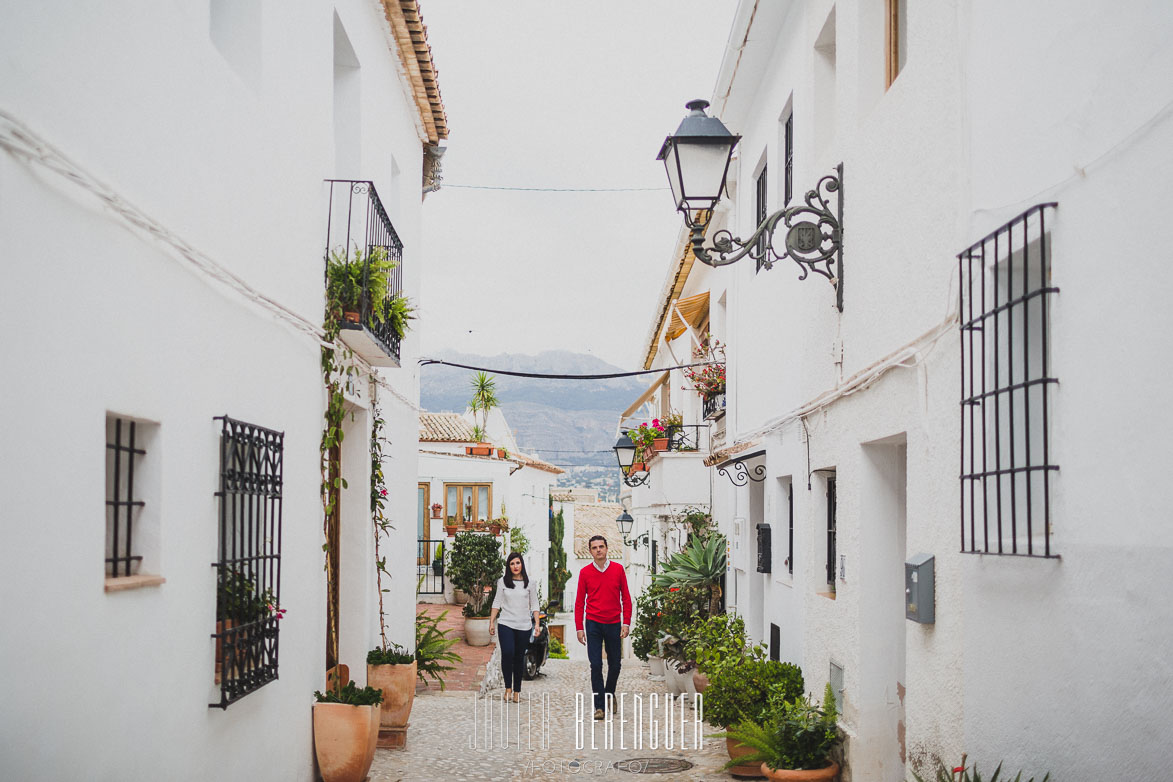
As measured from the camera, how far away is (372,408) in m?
9.94

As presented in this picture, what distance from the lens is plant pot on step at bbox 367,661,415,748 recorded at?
9.38 metres

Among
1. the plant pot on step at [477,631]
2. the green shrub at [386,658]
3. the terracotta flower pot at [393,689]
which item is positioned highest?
the green shrub at [386,658]

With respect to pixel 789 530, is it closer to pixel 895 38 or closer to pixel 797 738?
pixel 797 738

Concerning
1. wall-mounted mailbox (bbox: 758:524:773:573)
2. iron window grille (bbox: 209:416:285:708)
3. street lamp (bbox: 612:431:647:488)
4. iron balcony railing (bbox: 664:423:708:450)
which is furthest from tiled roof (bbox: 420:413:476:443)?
iron window grille (bbox: 209:416:285:708)

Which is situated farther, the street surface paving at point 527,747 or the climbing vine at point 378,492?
the climbing vine at point 378,492

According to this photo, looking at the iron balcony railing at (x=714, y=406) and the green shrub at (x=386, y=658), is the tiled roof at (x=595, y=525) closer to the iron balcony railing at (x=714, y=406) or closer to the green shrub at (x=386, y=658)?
the iron balcony railing at (x=714, y=406)

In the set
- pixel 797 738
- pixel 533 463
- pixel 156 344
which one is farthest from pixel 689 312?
pixel 533 463

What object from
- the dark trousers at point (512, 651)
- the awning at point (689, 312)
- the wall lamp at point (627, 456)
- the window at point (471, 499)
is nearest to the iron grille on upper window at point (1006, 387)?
the dark trousers at point (512, 651)

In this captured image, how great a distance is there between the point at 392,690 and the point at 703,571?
5.46 meters

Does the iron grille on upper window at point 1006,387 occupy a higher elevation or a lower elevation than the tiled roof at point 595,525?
higher

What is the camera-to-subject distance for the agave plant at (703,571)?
45.5 feet

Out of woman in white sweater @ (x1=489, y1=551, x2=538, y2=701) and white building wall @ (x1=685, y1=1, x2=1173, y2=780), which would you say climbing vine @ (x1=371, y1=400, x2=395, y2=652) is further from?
white building wall @ (x1=685, y1=1, x2=1173, y2=780)

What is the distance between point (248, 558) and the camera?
597 centimetres

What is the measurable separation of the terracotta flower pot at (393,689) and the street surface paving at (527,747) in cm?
28
